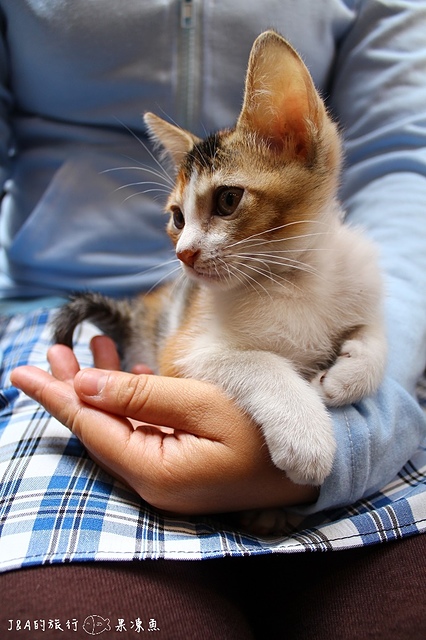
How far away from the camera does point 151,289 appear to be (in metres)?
1.20

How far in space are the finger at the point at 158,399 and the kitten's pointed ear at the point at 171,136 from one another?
47 centimetres

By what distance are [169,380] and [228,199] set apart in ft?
0.99

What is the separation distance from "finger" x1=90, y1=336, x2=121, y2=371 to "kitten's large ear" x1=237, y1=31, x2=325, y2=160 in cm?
53

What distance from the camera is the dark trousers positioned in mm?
577

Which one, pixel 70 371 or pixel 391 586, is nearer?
pixel 391 586

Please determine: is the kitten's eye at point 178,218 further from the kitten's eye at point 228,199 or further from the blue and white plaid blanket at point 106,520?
the blue and white plaid blanket at point 106,520

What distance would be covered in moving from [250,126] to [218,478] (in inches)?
22.2

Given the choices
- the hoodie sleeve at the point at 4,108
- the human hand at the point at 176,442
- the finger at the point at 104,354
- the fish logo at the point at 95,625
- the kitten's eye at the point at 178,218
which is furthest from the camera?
the hoodie sleeve at the point at 4,108

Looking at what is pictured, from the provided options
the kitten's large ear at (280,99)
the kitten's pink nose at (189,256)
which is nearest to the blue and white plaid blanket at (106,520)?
the kitten's pink nose at (189,256)

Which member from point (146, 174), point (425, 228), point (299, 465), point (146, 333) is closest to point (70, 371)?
point (146, 333)

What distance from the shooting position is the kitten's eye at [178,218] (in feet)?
2.83

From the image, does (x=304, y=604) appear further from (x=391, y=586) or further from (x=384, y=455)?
(x=384, y=455)

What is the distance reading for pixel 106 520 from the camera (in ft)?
2.17

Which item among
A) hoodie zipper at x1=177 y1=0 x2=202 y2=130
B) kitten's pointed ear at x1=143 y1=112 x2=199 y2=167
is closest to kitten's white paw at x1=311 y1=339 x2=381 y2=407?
kitten's pointed ear at x1=143 y1=112 x2=199 y2=167
